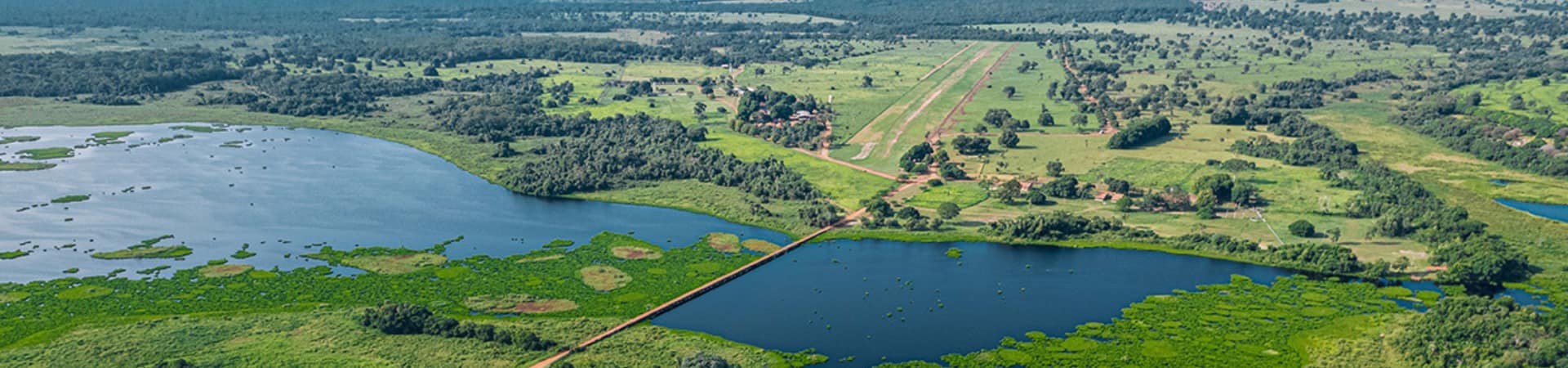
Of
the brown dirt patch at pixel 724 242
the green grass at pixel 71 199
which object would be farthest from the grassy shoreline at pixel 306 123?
the green grass at pixel 71 199

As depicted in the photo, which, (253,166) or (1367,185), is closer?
(1367,185)

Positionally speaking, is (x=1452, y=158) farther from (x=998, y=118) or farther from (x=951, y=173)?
(x=951, y=173)

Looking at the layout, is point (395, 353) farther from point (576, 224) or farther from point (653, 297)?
point (576, 224)

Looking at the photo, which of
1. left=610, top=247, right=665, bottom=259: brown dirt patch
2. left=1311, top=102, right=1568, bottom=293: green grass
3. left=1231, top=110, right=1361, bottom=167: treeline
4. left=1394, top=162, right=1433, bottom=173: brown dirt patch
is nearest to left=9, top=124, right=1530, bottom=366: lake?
left=610, top=247, right=665, bottom=259: brown dirt patch

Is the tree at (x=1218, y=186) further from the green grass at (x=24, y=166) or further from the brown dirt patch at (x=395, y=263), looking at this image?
the green grass at (x=24, y=166)

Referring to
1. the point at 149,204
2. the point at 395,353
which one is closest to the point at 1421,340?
the point at 395,353

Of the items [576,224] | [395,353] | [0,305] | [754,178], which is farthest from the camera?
[754,178]
